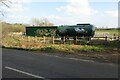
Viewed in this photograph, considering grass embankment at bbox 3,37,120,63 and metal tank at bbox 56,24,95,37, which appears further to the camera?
metal tank at bbox 56,24,95,37

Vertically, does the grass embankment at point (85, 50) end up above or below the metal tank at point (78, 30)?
below

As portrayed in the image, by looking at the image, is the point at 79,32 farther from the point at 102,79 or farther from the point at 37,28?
the point at 102,79

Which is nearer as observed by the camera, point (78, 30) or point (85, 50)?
point (85, 50)

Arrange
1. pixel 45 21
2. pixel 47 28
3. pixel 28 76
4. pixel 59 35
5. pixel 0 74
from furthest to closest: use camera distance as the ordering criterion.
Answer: pixel 45 21 → pixel 47 28 → pixel 59 35 → pixel 0 74 → pixel 28 76

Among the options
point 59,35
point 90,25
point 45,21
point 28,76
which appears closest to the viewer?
point 28,76

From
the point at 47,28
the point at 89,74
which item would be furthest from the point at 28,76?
the point at 47,28

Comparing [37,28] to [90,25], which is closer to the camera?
[90,25]

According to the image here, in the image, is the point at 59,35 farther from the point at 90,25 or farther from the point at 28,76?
the point at 28,76

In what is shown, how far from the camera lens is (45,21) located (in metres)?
134

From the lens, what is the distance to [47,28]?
251ft

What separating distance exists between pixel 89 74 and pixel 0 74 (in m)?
3.50

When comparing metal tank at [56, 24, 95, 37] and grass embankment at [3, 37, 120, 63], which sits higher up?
metal tank at [56, 24, 95, 37]

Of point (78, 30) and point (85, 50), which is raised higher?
point (78, 30)

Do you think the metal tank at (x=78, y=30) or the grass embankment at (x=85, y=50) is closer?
the grass embankment at (x=85, y=50)
